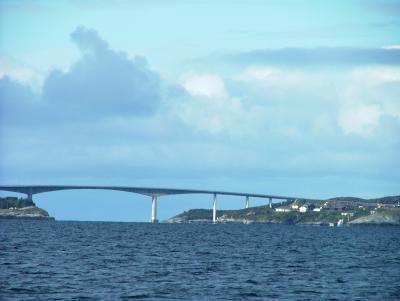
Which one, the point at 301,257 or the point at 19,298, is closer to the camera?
the point at 19,298

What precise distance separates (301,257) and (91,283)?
24663 millimetres

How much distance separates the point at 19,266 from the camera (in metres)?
47.9

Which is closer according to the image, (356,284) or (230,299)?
(230,299)

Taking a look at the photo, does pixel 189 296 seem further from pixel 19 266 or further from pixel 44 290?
pixel 19 266

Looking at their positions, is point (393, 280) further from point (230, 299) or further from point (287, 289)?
point (230, 299)

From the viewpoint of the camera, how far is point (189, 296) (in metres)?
37.3

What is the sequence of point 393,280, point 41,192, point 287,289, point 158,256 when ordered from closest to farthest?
1. point 287,289
2. point 393,280
3. point 158,256
4. point 41,192

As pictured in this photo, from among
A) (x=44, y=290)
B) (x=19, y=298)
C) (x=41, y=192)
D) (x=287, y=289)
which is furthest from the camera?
(x=41, y=192)

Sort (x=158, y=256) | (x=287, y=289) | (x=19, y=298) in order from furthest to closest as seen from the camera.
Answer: (x=158, y=256), (x=287, y=289), (x=19, y=298)

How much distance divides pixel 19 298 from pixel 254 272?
16534 mm

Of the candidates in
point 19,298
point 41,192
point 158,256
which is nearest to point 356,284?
point 19,298

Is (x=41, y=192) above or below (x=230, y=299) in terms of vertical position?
above

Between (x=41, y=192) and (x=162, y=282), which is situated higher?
(x=41, y=192)

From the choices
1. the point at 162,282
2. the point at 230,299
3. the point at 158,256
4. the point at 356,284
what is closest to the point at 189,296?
the point at 230,299
